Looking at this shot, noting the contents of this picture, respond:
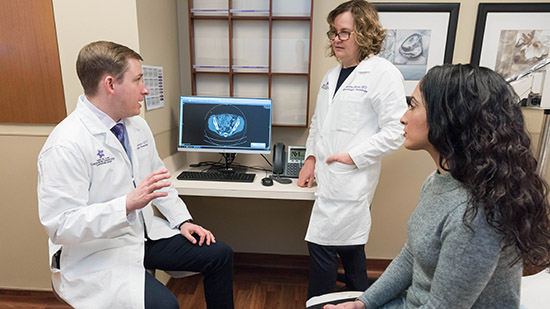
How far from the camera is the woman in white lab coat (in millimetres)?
1438

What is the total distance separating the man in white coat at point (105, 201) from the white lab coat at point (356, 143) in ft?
1.84

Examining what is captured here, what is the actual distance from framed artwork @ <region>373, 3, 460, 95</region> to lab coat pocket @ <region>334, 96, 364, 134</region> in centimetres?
69

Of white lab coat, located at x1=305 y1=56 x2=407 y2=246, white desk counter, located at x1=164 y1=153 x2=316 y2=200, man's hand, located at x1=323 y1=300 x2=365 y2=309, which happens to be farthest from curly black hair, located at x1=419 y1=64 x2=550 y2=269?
white desk counter, located at x1=164 y1=153 x2=316 y2=200

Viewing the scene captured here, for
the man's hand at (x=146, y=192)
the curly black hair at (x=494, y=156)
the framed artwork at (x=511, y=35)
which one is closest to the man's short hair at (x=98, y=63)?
the man's hand at (x=146, y=192)

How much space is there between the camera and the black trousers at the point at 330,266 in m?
→ 1.54

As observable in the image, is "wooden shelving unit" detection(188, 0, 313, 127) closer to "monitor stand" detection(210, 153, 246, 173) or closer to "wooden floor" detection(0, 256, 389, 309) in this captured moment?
"monitor stand" detection(210, 153, 246, 173)

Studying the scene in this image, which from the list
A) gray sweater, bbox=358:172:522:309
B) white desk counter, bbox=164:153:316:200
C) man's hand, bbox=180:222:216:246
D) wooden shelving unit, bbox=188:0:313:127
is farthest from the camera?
wooden shelving unit, bbox=188:0:313:127

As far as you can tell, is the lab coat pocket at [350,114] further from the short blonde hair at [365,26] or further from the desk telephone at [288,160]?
the desk telephone at [288,160]

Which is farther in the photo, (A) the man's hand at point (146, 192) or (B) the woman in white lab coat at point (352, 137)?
(B) the woman in white lab coat at point (352, 137)

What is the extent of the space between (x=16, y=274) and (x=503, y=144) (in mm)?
2463

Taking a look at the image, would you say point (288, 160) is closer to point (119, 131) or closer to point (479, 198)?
point (119, 131)

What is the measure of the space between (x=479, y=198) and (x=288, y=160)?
1308 millimetres

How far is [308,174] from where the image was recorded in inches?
68.6

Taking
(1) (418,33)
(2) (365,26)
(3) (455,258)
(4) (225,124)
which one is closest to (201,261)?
(4) (225,124)
